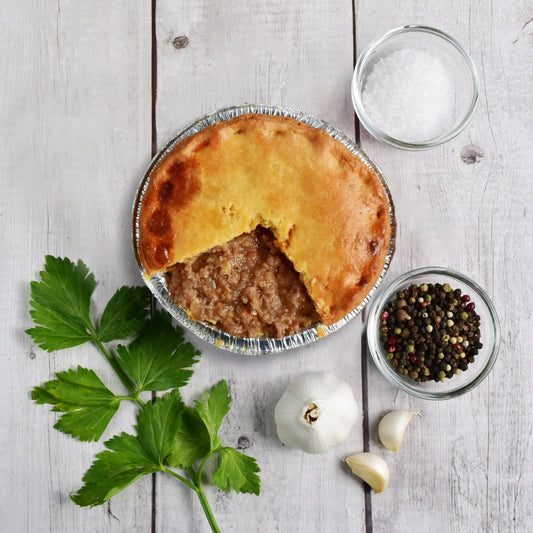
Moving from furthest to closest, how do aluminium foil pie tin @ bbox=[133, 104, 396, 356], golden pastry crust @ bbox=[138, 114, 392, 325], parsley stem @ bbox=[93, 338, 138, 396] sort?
parsley stem @ bbox=[93, 338, 138, 396] → aluminium foil pie tin @ bbox=[133, 104, 396, 356] → golden pastry crust @ bbox=[138, 114, 392, 325]

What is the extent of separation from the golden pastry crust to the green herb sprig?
369 millimetres

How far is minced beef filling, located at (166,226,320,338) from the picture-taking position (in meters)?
2.15

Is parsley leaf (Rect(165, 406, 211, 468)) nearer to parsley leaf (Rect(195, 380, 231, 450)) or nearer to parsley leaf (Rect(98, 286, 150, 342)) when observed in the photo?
parsley leaf (Rect(195, 380, 231, 450))

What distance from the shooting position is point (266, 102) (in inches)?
95.6

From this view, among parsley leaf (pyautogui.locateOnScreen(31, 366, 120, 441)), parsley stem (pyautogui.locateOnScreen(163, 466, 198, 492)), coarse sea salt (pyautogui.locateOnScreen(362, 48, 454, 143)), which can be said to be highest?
coarse sea salt (pyautogui.locateOnScreen(362, 48, 454, 143))

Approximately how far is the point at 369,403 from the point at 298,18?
1.51 meters

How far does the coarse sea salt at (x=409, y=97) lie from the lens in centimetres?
229

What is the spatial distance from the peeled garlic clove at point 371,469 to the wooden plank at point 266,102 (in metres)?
0.06

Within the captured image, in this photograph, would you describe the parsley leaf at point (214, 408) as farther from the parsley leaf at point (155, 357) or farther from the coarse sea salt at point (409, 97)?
the coarse sea salt at point (409, 97)

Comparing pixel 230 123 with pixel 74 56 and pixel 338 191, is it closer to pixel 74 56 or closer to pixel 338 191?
pixel 338 191

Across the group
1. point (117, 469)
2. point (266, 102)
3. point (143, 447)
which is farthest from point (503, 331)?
point (117, 469)

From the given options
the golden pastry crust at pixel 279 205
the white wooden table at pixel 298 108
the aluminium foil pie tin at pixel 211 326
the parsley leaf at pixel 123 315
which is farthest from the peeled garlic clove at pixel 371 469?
the parsley leaf at pixel 123 315

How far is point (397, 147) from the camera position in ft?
7.70

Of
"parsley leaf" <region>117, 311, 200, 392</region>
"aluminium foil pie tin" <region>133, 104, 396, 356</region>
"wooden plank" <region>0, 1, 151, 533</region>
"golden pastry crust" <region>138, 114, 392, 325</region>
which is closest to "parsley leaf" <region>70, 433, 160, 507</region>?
"wooden plank" <region>0, 1, 151, 533</region>
